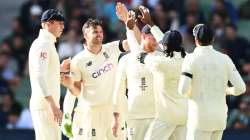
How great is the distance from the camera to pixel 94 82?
1152cm

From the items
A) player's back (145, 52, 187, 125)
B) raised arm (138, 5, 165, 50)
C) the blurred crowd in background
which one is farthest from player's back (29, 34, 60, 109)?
the blurred crowd in background

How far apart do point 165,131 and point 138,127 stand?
56 cm

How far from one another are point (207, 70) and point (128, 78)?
4.97 ft

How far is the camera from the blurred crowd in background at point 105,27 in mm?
16500

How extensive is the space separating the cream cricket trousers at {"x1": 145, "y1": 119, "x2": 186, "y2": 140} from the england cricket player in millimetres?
808

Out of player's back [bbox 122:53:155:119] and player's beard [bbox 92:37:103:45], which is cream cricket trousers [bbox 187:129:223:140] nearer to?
player's back [bbox 122:53:155:119]

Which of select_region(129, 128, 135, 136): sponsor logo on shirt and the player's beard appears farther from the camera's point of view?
the player's beard

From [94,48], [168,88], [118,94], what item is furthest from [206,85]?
[94,48]

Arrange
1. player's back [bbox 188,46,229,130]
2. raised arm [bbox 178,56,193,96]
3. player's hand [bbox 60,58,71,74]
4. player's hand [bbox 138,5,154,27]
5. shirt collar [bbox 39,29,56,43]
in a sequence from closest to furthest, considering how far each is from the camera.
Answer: raised arm [bbox 178,56,193,96]
player's back [bbox 188,46,229,130]
shirt collar [bbox 39,29,56,43]
player's hand [bbox 138,5,154,27]
player's hand [bbox 60,58,71,74]

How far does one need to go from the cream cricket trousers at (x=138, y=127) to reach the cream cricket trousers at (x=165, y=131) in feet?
1.04

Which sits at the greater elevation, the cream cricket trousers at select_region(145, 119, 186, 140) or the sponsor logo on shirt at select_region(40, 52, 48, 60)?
the sponsor logo on shirt at select_region(40, 52, 48, 60)

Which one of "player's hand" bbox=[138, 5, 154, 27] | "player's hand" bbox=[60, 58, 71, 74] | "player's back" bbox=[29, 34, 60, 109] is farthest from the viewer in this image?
"player's hand" bbox=[60, 58, 71, 74]

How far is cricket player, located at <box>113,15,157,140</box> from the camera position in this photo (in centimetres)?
1126

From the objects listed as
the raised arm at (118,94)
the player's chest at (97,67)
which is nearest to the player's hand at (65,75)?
the player's chest at (97,67)
